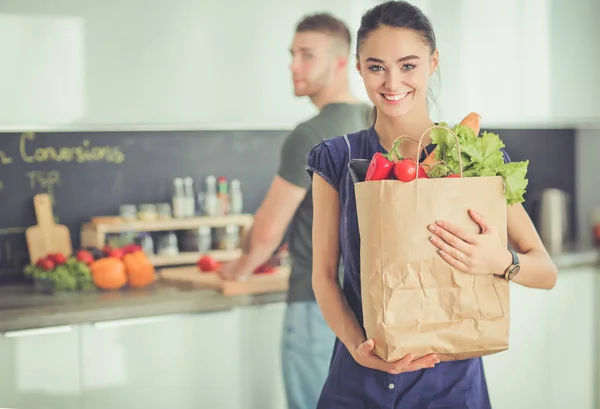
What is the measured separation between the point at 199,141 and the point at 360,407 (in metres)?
1.35

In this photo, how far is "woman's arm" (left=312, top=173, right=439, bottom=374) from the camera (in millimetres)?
1515

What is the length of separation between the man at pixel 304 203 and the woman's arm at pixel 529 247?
0.99 metres

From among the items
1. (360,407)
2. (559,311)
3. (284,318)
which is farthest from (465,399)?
(559,311)

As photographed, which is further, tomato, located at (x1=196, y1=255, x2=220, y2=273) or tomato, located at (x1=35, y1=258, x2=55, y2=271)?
tomato, located at (x1=196, y1=255, x2=220, y2=273)

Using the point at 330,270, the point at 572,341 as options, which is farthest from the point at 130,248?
the point at 572,341

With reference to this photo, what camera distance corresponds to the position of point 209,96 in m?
2.61

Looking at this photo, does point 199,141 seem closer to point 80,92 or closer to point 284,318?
point 80,92

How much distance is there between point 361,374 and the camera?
5.10ft

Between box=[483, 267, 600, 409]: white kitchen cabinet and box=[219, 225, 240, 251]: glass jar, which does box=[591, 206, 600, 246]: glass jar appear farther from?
box=[219, 225, 240, 251]: glass jar

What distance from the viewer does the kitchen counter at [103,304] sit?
2301mm

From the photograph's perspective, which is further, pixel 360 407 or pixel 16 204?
pixel 16 204

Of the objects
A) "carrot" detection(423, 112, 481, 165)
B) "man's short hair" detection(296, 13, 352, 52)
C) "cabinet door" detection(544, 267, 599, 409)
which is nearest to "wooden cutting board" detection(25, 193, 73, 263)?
"man's short hair" detection(296, 13, 352, 52)

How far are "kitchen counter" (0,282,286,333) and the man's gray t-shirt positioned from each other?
158mm

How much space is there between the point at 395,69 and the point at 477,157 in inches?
10.0
